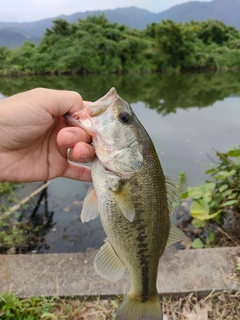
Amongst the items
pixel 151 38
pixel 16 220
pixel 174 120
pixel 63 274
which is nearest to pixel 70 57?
pixel 151 38

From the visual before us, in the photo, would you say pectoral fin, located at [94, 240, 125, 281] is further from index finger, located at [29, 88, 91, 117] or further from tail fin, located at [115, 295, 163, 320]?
index finger, located at [29, 88, 91, 117]

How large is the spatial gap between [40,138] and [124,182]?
0.90m

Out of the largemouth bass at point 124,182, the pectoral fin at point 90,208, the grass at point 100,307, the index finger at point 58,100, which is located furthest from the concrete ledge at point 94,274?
the index finger at point 58,100

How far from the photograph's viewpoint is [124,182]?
1.70 m

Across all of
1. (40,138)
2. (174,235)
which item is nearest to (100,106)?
(40,138)

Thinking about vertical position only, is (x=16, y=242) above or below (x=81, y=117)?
below

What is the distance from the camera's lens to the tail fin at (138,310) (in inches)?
74.6

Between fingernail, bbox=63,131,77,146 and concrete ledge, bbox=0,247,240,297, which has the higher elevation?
fingernail, bbox=63,131,77,146

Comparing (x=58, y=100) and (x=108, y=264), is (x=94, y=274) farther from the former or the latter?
(x=58, y=100)

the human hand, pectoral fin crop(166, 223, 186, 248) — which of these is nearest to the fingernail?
the human hand

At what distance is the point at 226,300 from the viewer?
2730 mm

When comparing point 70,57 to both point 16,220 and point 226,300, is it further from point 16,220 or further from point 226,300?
point 226,300

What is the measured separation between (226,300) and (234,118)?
400 inches

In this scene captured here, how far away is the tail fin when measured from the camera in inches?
74.6
